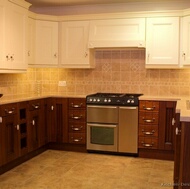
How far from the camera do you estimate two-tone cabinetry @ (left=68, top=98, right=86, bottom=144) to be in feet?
15.8

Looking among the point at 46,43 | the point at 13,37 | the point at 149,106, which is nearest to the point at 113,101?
the point at 149,106

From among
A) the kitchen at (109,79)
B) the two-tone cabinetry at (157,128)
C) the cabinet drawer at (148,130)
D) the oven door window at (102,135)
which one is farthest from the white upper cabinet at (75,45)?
the cabinet drawer at (148,130)

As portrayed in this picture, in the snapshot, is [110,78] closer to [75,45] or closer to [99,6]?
[75,45]

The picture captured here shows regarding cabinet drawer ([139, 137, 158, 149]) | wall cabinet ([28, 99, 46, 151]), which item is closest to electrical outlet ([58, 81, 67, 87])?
wall cabinet ([28, 99, 46, 151])

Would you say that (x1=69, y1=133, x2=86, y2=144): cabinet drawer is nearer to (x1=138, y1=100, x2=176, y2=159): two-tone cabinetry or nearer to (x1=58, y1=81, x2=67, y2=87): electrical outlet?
(x1=138, y1=100, x2=176, y2=159): two-tone cabinetry

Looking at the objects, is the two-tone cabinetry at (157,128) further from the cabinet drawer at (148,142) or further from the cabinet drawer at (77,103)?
the cabinet drawer at (77,103)

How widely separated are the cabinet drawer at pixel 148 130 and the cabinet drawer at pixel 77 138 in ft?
3.10

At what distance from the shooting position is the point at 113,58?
205 inches

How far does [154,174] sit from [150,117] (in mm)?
965

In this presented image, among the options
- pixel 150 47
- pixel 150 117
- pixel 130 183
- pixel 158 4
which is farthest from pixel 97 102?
pixel 158 4

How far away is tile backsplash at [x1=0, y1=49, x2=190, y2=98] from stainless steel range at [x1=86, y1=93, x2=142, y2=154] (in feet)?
1.91

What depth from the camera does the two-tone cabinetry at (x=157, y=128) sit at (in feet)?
14.6

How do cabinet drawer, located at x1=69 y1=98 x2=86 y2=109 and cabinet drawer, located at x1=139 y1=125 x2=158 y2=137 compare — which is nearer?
cabinet drawer, located at x1=139 y1=125 x2=158 y2=137

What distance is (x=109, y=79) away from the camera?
5.26m
